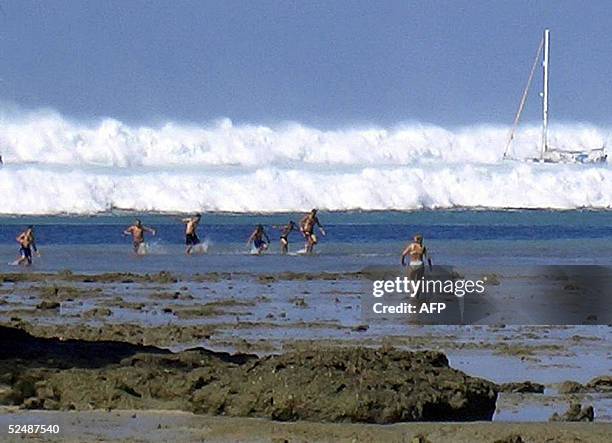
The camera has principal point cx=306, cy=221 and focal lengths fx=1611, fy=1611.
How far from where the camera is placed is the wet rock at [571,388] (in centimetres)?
1590

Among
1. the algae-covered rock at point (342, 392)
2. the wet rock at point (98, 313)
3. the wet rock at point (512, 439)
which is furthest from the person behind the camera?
the wet rock at point (98, 313)

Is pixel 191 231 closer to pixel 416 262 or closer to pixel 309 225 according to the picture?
pixel 309 225

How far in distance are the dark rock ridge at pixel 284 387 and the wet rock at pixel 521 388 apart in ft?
2.21

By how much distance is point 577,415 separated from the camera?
14.1m

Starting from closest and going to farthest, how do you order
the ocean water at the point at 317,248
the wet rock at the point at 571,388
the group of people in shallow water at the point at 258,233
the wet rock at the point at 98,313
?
the wet rock at the point at 571,388
the wet rock at the point at 98,313
the ocean water at the point at 317,248
the group of people in shallow water at the point at 258,233

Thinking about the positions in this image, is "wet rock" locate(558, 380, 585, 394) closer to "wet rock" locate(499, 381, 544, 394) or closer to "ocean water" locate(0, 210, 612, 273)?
"wet rock" locate(499, 381, 544, 394)

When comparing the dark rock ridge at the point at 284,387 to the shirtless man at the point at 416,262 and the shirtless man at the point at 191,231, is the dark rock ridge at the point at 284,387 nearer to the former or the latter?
the shirtless man at the point at 416,262

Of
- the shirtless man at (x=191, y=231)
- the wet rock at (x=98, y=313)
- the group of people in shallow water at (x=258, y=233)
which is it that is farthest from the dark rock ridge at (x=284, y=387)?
the shirtless man at (x=191, y=231)

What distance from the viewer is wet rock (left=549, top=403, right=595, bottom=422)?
1410 centimetres

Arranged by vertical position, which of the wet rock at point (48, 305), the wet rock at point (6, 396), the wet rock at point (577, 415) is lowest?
the wet rock at point (577, 415)

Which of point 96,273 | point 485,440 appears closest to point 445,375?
point 485,440

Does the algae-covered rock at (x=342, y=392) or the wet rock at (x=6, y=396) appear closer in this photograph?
the algae-covered rock at (x=342, y=392)

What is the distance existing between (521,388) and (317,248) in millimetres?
36286

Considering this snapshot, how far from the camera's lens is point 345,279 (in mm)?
34031
